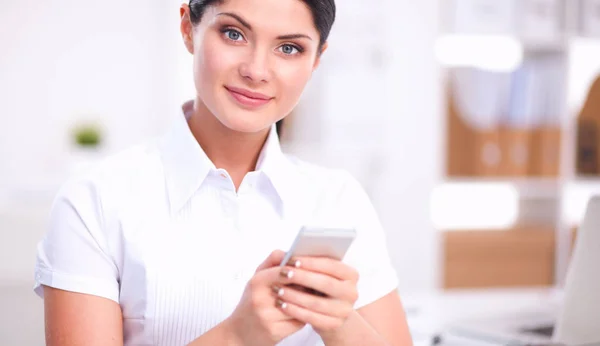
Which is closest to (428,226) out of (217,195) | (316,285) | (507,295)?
(507,295)

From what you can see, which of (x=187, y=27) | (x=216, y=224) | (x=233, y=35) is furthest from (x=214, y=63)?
(x=216, y=224)

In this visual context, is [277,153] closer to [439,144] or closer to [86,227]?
[86,227]

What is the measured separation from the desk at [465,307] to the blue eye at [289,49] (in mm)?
677

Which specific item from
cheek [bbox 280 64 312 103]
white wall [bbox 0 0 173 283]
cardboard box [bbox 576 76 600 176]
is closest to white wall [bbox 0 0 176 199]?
white wall [bbox 0 0 173 283]

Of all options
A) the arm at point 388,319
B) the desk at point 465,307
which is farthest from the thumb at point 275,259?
the desk at point 465,307

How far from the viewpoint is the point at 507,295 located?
2014mm

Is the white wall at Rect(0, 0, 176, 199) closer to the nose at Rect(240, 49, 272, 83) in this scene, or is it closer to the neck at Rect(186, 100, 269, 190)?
the neck at Rect(186, 100, 269, 190)

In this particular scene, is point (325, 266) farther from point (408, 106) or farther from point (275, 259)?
point (408, 106)

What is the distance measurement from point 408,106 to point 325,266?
2.60m

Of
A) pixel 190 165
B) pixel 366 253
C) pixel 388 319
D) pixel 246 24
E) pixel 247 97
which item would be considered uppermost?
pixel 246 24

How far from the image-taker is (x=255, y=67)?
1.09 metres

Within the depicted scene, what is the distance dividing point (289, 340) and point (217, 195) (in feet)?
0.90

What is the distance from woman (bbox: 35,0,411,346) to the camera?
103 cm

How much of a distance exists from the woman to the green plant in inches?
78.5
